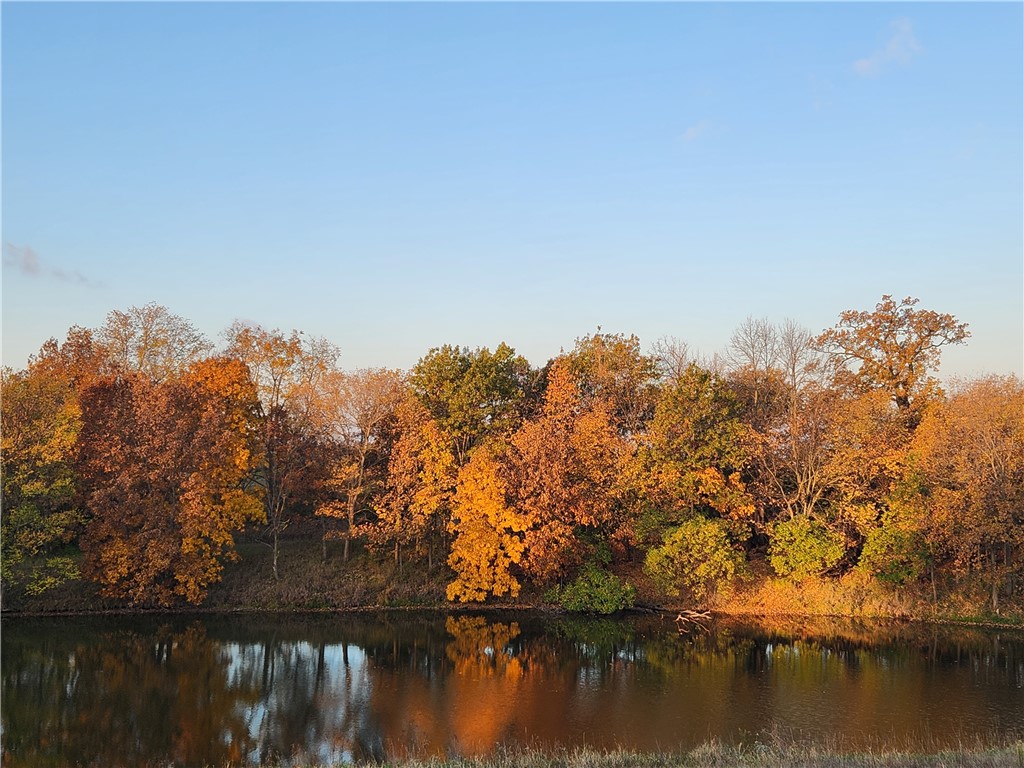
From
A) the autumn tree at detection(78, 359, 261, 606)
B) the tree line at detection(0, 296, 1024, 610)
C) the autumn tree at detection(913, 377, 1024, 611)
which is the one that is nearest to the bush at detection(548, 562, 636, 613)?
the tree line at detection(0, 296, 1024, 610)

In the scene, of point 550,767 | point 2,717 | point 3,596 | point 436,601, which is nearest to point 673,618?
point 436,601

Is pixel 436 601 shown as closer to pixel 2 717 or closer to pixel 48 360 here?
pixel 2 717

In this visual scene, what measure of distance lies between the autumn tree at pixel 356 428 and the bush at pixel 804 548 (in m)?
21.8

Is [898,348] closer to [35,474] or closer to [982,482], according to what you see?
[982,482]

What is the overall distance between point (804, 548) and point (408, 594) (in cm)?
2135

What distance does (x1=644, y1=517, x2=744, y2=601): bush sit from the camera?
131ft

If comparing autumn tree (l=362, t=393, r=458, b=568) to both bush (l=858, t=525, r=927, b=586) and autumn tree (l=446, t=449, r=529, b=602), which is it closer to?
autumn tree (l=446, t=449, r=529, b=602)

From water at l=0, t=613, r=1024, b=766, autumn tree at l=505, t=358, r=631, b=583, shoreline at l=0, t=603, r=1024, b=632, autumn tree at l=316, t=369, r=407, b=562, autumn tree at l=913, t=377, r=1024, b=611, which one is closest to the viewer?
water at l=0, t=613, r=1024, b=766

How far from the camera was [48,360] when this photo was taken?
50.6m

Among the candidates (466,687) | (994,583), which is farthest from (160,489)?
(994,583)

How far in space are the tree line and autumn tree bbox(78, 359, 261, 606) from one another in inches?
5.2

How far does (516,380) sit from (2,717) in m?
32.4

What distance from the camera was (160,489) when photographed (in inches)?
1565

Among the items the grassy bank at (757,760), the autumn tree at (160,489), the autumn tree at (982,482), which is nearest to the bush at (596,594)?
the autumn tree at (982,482)
